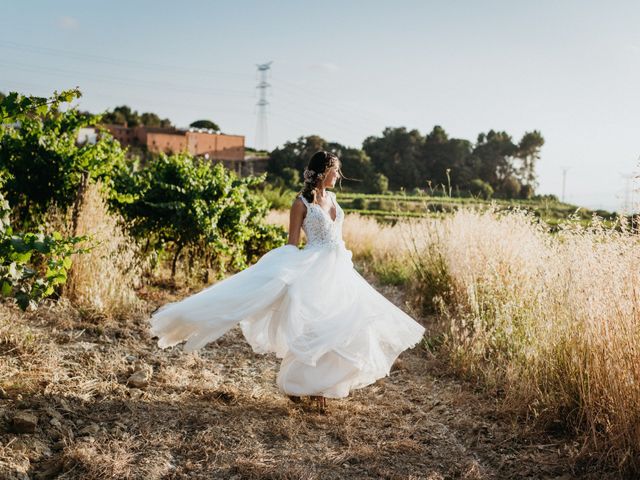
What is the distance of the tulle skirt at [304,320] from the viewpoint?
4.05 meters

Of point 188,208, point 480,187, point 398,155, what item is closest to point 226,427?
point 188,208

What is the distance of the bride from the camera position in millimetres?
4059

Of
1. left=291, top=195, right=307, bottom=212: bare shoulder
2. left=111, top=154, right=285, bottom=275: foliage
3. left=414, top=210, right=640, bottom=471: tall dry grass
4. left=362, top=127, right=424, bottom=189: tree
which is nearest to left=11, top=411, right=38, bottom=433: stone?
left=291, top=195, right=307, bottom=212: bare shoulder

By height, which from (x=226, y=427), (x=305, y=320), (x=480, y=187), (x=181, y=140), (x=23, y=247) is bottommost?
(x=226, y=427)

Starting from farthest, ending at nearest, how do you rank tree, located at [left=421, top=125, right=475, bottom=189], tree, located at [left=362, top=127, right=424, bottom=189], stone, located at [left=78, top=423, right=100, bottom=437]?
1. tree, located at [left=421, top=125, right=475, bottom=189]
2. tree, located at [left=362, top=127, right=424, bottom=189]
3. stone, located at [left=78, top=423, right=100, bottom=437]

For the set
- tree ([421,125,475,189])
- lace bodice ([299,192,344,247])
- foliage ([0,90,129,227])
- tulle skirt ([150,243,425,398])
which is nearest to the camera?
tulle skirt ([150,243,425,398])

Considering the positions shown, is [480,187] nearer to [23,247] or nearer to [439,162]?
[439,162]

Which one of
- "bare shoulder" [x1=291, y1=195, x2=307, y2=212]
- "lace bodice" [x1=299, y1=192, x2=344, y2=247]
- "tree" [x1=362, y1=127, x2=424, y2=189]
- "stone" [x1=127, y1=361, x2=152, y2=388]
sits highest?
"tree" [x1=362, y1=127, x2=424, y2=189]

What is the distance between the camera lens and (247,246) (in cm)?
925

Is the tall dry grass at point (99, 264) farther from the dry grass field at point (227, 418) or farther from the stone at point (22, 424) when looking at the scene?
the stone at point (22, 424)

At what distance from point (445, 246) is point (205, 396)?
4.51m

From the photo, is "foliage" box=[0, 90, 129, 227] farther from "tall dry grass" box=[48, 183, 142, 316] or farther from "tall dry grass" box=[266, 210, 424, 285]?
"tall dry grass" box=[266, 210, 424, 285]

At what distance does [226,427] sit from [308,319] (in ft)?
3.18

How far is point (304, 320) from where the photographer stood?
4.08 meters
